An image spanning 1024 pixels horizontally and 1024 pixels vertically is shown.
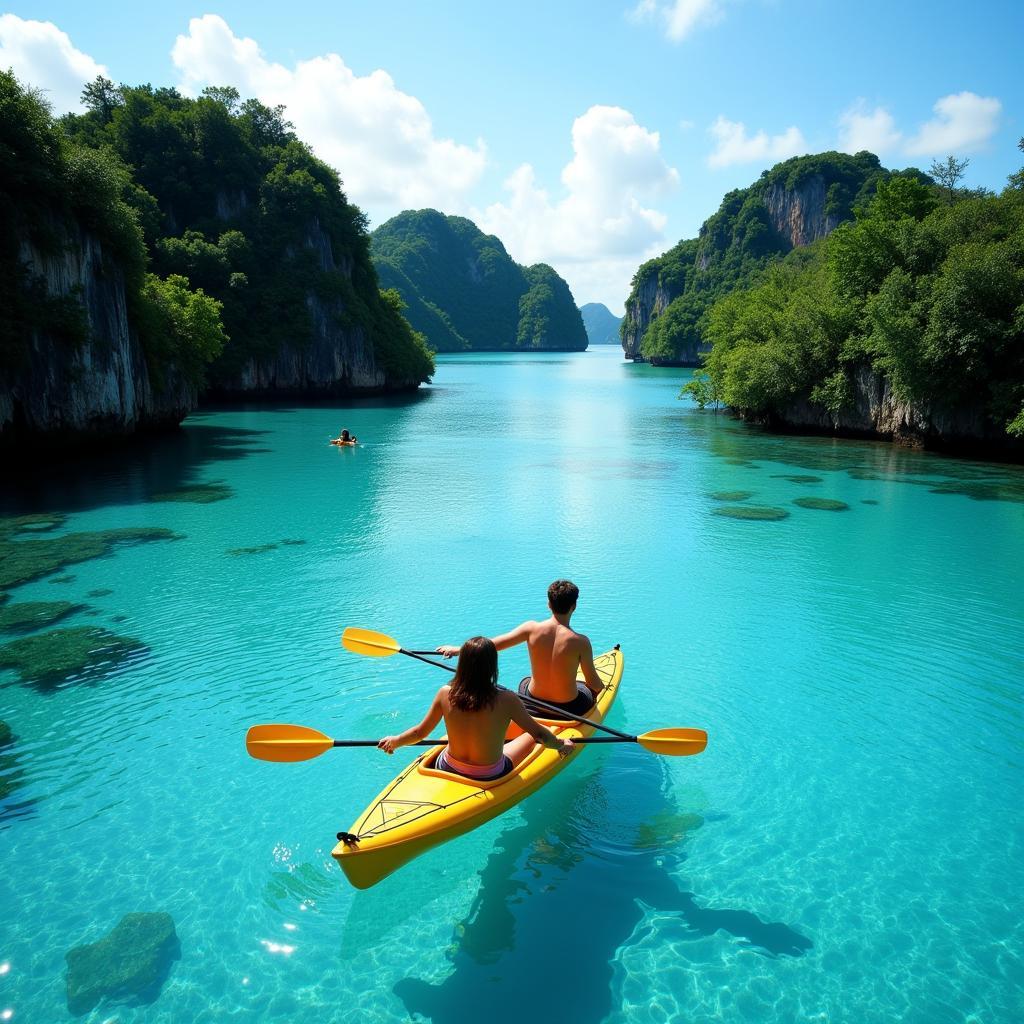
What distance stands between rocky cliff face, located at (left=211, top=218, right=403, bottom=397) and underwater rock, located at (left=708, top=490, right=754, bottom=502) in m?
46.7

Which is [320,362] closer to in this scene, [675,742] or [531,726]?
[675,742]

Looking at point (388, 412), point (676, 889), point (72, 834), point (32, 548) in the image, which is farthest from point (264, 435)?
point (676, 889)

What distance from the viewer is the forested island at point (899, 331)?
90.2ft

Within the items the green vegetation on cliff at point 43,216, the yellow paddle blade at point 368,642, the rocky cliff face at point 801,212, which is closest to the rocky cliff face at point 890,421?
the yellow paddle blade at point 368,642

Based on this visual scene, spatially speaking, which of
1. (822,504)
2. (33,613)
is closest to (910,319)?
(822,504)

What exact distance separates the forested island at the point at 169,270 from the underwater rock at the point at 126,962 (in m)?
23.6

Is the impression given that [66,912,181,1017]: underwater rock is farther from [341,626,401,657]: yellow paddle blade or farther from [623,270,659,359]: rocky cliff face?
[623,270,659,359]: rocky cliff face

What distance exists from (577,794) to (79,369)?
2689 centimetres

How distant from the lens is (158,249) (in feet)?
183

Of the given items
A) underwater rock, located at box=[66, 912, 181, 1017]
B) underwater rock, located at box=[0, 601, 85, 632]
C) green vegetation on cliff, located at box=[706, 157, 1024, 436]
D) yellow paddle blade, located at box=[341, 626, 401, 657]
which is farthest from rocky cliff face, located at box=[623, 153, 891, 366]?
underwater rock, located at box=[66, 912, 181, 1017]

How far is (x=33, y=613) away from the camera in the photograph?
11.5 meters

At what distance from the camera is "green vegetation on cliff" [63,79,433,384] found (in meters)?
58.3

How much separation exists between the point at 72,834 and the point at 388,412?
4626 centimetres

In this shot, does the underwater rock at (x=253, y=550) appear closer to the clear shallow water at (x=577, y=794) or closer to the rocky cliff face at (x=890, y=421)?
the clear shallow water at (x=577, y=794)
